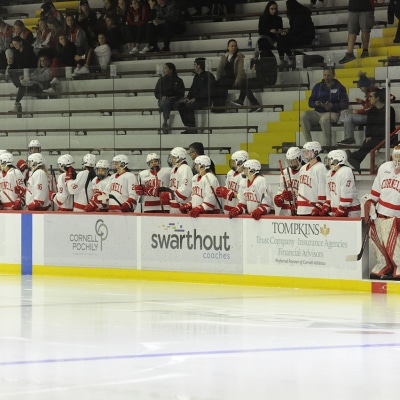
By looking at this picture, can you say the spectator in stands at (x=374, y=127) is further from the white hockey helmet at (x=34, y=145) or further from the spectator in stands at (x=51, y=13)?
the spectator in stands at (x=51, y=13)

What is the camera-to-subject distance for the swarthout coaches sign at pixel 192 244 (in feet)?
45.5

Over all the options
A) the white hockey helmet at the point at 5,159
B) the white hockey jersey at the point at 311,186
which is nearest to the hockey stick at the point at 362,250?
the white hockey jersey at the point at 311,186

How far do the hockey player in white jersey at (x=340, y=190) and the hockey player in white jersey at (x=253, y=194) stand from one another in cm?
79

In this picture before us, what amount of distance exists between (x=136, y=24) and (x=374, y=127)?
6.85 meters

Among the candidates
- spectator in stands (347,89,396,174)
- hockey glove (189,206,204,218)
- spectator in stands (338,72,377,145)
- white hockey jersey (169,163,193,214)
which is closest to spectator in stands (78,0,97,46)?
white hockey jersey (169,163,193,214)

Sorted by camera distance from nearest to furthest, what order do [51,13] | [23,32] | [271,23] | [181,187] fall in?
[181,187]
[271,23]
[23,32]
[51,13]

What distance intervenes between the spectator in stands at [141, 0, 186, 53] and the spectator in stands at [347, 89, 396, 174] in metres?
6.11

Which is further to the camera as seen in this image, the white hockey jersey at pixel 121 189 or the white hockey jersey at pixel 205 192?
the white hockey jersey at pixel 121 189

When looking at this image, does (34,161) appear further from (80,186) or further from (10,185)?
(80,186)

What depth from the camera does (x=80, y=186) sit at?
1579 centimetres

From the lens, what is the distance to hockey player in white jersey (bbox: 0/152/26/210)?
53.1ft

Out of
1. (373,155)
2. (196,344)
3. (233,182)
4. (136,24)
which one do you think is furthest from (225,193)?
(136,24)

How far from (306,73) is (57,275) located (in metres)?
4.21

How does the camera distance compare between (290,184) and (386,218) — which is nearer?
(386,218)
